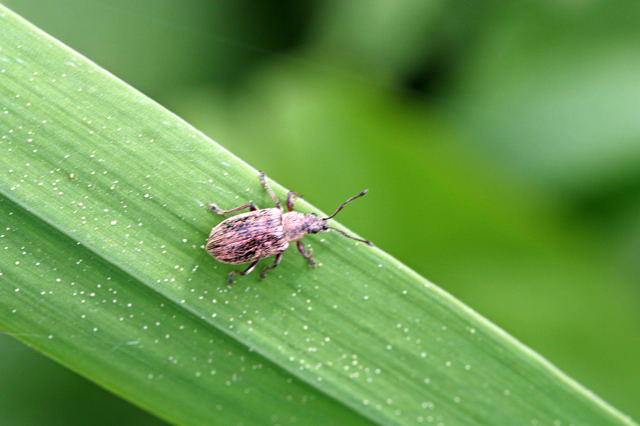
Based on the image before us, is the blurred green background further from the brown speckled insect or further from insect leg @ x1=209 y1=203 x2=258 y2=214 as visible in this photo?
insect leg @ x1=209 y1=203 x2=258 y2=214

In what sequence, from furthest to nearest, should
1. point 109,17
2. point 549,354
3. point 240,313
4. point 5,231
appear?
point 109,17, point 549,354, point 240,313, point 5,231

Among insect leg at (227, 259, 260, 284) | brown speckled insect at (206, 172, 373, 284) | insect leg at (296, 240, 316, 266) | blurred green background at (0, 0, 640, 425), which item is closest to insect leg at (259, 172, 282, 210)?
brown speckled insect at (206, 172, 373, 284)

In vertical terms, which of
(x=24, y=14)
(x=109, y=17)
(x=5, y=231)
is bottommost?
(x=5, y=231)

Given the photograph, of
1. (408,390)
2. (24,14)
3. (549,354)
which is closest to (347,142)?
(408,390)

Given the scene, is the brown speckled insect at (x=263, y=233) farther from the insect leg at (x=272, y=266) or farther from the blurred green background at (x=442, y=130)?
the blurred green background at (x=442, y=130)

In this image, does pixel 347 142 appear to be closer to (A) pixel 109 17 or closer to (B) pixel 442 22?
(B) pixel 442 22
